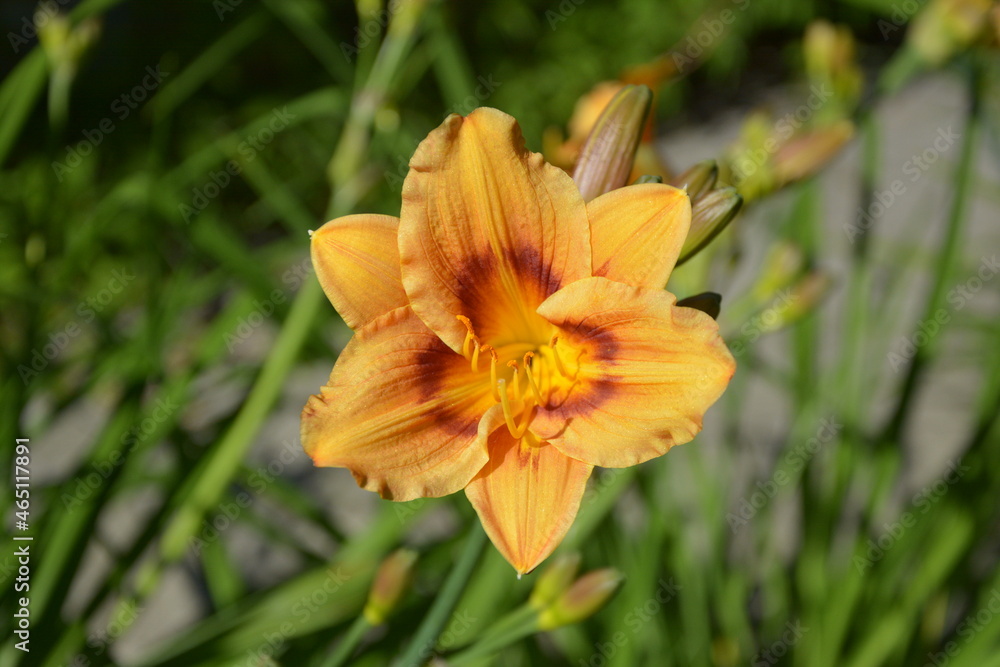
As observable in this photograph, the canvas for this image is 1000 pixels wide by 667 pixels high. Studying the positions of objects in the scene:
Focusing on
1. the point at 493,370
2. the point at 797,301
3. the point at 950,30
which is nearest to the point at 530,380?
the point at 493,370

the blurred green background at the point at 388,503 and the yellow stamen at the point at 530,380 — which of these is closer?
the yellow stamen at the point at 530,380

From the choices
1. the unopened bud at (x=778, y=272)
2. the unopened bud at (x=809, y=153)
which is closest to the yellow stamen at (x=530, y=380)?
the unopened bud at (x=809, y=153)

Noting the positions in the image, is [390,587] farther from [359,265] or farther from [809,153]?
[809,153]

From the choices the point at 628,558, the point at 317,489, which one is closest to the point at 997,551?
the point at 628,558

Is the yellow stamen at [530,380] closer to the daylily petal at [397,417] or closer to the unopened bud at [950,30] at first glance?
the daylily petal at [397,417]

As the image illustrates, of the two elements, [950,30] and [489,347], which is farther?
[950,30]

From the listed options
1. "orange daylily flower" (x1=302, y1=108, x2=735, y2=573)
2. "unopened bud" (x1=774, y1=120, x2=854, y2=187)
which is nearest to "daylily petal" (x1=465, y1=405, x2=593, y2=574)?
"orange daylily flower" (x1=302, y1=108, x2=735, y2=573)
